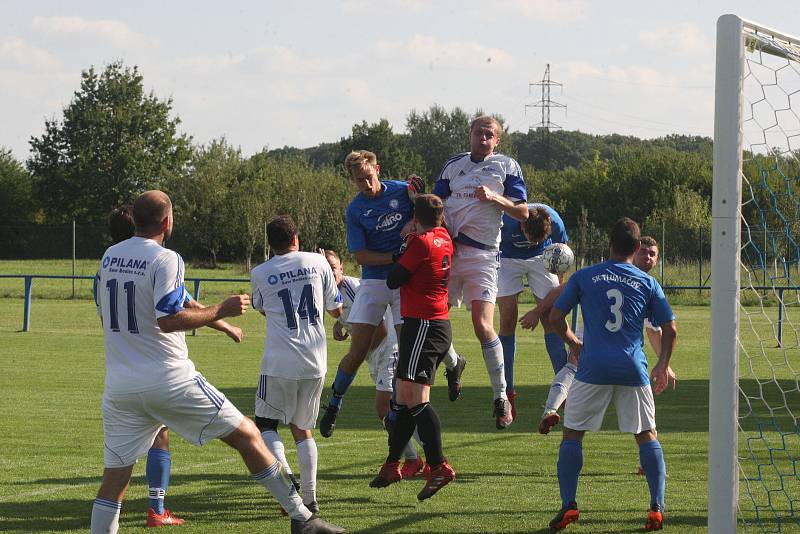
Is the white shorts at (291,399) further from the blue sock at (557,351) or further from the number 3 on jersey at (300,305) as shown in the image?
the blue sock at (557,351)

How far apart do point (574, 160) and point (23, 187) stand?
236 feet

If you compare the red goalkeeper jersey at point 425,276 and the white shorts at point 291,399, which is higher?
the red goalkeeper jersey at point 425,276

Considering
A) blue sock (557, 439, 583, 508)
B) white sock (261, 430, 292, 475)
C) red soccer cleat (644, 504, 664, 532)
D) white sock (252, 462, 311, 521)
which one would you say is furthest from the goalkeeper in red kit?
red soccer cleat (644, 504, 664, 532)

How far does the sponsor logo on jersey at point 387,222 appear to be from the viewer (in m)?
8.64

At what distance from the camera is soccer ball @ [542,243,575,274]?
31.8 feet

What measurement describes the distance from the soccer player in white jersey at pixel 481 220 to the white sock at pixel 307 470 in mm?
2089

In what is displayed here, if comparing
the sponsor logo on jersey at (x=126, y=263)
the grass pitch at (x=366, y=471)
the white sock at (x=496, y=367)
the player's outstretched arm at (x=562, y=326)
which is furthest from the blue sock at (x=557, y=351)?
the sponsor logo on jersey at (x=126, y=263)

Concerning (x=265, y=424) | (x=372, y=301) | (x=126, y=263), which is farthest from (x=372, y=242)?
(x=126, y=263)

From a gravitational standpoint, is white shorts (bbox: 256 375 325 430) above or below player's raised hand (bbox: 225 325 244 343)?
below

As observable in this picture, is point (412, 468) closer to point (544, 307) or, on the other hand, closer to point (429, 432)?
point (429, 432)

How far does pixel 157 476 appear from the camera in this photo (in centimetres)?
693

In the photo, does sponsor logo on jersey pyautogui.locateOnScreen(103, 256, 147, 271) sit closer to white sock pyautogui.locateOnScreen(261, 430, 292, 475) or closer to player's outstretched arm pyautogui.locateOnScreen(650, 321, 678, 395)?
white sock pyautogui.locateOnScreen(261, 430, 292, 475)

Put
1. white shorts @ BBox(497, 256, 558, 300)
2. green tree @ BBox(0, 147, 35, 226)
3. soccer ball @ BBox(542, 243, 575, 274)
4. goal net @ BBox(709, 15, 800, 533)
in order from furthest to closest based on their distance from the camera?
green tree @ BBox(0, 147, 35, 226)
white shorts @ BBox(497, 256, 558, 300)
soccer ball @ BBox(542, 243, 575, 274)
goal net @ BBox(709, 15, 800, 533)

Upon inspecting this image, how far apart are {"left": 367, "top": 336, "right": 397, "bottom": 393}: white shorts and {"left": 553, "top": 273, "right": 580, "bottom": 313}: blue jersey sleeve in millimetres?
2744
